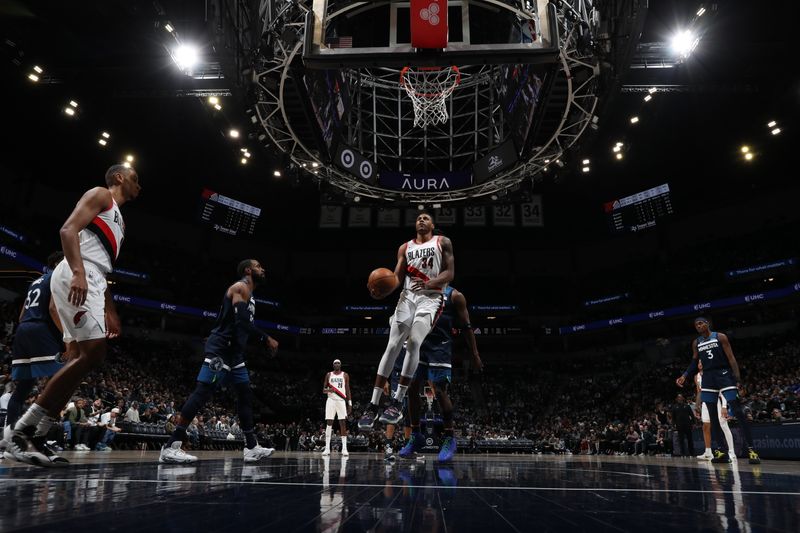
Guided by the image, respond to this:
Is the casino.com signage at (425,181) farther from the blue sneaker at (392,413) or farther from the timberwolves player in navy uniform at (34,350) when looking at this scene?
the timberwolves player in navy uniform at (34,350)

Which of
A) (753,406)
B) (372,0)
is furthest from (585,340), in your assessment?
(372,0)

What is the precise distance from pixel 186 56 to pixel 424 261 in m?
11.9

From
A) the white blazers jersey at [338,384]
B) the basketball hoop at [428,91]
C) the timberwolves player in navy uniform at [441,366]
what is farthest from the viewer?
the basketball hoop at [428,91]

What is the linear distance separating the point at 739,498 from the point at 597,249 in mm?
34826

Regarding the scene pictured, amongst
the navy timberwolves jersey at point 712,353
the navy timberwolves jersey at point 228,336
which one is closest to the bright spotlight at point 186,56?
the navy timberwolves jersey at point 228,336

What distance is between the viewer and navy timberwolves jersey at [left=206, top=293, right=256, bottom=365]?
16.1 feet

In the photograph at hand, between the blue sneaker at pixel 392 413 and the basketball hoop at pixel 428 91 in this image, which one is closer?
the blue sneaker at pixel 392 413

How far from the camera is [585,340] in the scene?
33.5m

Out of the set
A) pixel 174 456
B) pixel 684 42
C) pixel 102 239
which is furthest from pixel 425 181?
pixel 102 239

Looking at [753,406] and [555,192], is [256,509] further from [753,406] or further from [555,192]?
[555,192]

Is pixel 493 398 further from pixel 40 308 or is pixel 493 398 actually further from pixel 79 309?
pixel 79 309

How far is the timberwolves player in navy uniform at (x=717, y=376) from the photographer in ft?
21.8

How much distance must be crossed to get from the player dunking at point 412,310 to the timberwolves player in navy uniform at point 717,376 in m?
4.15

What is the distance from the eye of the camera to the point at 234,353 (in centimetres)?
502
